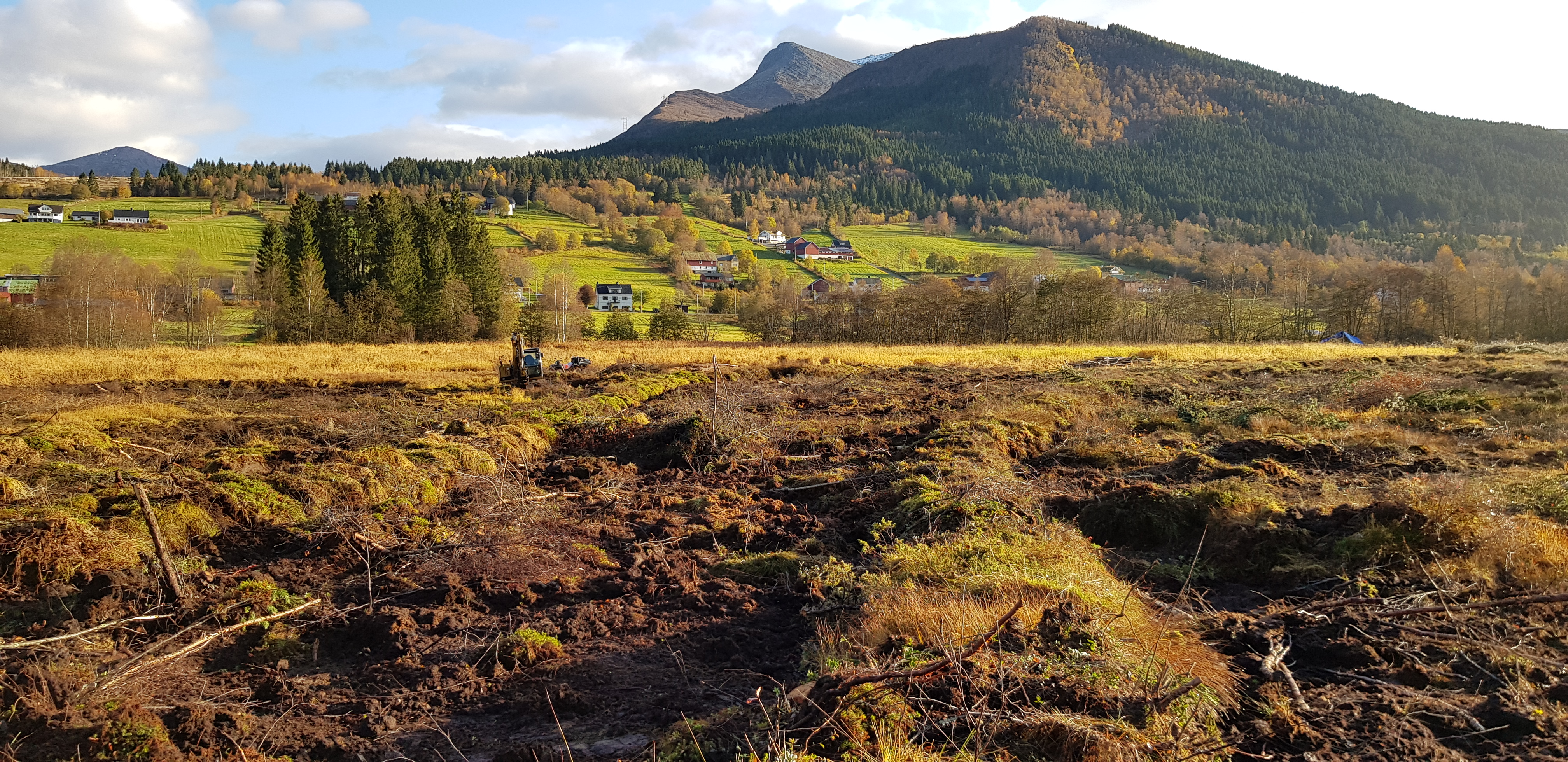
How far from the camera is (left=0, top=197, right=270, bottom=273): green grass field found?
72188 mm

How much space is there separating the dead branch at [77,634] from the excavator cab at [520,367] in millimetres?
17761

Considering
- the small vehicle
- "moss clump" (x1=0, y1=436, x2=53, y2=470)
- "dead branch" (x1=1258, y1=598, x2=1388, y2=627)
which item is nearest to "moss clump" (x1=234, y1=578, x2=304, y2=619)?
"moss clump" (x1=0, y1=436, x2=53, y2=470)

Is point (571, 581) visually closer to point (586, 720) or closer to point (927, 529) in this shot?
point (586, 720)

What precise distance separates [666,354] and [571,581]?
34.8 metres

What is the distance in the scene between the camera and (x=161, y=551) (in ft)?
19.3

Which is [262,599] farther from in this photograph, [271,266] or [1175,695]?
[271,266]

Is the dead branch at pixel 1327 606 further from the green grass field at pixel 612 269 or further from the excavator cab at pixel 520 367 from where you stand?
the green grass field at pixel 612 269

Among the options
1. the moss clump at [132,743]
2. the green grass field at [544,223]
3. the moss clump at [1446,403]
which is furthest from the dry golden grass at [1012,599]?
the green grass field at [544,223]

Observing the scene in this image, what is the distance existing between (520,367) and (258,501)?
15.9m

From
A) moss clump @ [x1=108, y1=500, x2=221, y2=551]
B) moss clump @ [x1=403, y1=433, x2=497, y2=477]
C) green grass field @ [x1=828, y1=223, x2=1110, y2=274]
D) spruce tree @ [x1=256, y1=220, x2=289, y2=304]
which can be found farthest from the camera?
green grass field @ [x1=828, y1=223, x2=1110, y2=274]

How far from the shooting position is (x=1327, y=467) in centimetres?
1158

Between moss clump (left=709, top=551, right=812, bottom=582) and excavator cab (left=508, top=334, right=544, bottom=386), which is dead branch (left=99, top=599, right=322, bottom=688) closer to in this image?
moss clump (left=709, top=551, right=812, bottom=582)

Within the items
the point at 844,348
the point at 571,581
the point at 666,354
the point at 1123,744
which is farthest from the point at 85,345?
the point at 1123,744

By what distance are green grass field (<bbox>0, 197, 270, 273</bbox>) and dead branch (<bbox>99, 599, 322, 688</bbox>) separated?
7305 cm
